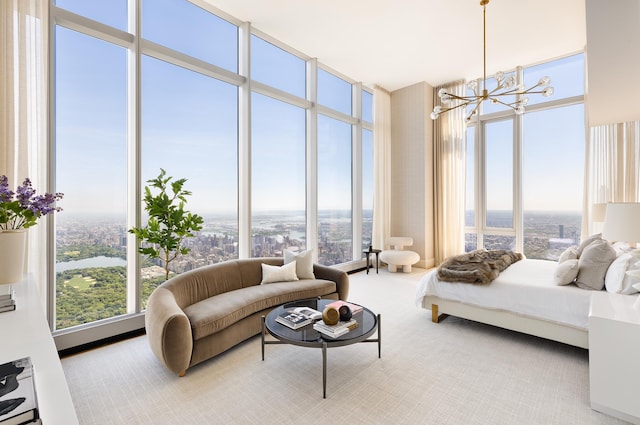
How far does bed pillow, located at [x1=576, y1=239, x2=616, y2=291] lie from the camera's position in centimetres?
266

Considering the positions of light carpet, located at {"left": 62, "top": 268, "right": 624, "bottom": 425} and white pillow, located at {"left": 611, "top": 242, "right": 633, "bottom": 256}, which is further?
white pillow, located at {"left": 611, "top": 242, "right": 633, "bottom": 256}

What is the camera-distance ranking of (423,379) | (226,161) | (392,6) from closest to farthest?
(423,379), (392,6), (226,161)

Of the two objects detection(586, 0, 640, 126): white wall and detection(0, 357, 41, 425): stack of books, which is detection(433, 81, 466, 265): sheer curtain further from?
detection(0, 357, 41, 425): stack of books

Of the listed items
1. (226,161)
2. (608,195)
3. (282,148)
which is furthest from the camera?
(282,148)

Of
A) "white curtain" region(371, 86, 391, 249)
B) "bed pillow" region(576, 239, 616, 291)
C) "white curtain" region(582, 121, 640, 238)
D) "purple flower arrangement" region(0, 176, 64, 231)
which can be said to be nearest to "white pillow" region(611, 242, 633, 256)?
"bed pillow" region(576, 239, 616, 291)

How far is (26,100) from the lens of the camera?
8.38 ft

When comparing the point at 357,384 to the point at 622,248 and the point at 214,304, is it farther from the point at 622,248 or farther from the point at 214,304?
the point at 622,248

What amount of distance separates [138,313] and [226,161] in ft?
6.75

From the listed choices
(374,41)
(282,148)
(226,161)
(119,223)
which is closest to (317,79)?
(374,41)

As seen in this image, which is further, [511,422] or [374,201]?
[374,201]

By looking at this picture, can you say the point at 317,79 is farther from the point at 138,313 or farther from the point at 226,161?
the point at 138,313

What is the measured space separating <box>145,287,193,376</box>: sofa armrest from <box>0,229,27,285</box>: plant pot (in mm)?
882

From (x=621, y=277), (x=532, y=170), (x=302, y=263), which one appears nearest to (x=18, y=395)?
(x=302, y=263)

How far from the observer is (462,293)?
319cm
